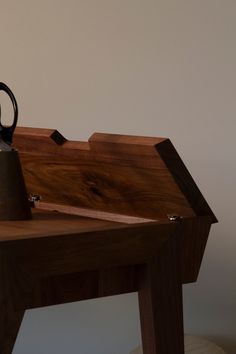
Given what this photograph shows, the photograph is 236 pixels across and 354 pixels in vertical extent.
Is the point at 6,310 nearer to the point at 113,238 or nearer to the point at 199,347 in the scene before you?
the point at 113,238

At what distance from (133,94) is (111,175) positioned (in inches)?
32.2

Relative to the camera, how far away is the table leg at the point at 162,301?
122 cm

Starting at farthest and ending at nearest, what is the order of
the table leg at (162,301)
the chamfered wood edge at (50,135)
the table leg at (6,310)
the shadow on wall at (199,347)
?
the shadow on wall at (199,347) → the chamfered wood edge at (50,135) → the table leg at (162,301) → the table leg at (6,310)

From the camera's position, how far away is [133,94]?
2.16 m

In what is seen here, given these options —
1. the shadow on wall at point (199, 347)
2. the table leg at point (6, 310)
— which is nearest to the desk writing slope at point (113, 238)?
the table leg at point (6, 310)

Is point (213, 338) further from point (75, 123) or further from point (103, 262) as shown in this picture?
point (103, 262)

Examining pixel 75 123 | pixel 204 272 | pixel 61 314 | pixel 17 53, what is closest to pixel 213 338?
pixel 204 272

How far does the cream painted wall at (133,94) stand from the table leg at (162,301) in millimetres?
876

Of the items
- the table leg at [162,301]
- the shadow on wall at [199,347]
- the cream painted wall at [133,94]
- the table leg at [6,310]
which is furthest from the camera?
the cream painted wall at [133,94]

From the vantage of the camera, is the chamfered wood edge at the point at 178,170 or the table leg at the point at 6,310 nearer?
the table leg at the point at 6,310

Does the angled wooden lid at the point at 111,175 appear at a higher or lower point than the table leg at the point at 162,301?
higher

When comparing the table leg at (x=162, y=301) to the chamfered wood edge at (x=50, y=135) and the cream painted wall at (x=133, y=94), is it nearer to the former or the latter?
the chamfered wood edge at (x=50, y=135)

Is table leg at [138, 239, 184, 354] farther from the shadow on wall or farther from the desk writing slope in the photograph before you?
the shadow on wall

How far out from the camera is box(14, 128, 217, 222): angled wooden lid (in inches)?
49.0
